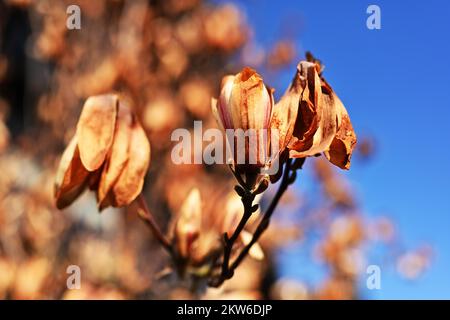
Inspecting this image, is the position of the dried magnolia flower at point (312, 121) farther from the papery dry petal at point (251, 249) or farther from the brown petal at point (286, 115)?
the papery dry petal at point (251, 249)

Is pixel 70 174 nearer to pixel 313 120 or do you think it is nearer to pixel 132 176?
pixel 132 176

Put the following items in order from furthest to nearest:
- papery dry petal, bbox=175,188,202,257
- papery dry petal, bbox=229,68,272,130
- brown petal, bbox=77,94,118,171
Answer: papery dry petal, bbox=175,188,202,257
brown petal, bbox=77,94,118,171
papery dry petal, bbox=229,68,272,130

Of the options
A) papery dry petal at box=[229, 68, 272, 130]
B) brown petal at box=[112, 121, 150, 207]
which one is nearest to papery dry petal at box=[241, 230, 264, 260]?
brown petal at box=[112, 121, 150, 207]

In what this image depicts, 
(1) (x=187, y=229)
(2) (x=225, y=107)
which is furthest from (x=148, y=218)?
(2) (x=225, y=107)

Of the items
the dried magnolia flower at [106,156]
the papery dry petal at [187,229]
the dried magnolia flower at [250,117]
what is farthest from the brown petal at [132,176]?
the dried magnolia flower at [250,117]

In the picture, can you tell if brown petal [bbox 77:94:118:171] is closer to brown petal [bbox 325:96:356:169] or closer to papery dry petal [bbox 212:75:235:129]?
papery dry petal [bbox 212:75:235:129]

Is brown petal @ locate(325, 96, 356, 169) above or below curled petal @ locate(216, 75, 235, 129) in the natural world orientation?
below
